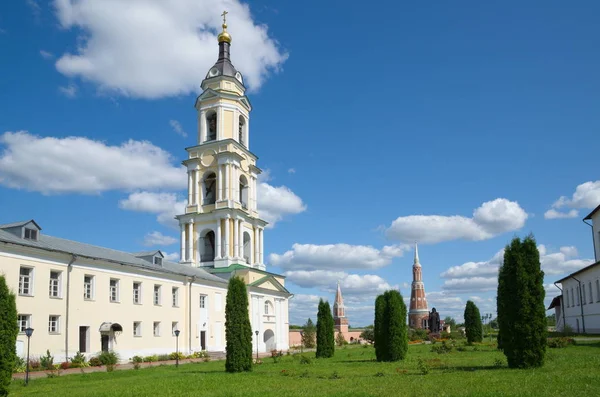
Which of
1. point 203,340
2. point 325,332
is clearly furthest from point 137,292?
point 325,332

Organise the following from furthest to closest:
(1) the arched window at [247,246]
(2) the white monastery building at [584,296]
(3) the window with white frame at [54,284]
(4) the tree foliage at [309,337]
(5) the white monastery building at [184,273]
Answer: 1. (4) the tree foliage at [309,337]
2. (1) the arched window at [247,246]
3. (2) the white monastery building at [584,296]
4. (3) the window with white frame at [54,284]
5. (5) the white monastery building at [184,273]

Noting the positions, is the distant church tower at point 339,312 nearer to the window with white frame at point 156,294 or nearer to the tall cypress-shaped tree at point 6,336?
the window with white frame at point 156,294

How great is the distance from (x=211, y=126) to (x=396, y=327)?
33513 millimetres

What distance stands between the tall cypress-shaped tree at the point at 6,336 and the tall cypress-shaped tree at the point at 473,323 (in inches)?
1368

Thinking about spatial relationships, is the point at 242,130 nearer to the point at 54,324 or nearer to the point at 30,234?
the point at 30,234

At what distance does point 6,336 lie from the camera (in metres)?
14.9

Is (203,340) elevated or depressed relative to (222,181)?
depressed

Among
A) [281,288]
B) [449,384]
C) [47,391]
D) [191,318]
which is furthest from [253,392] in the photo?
[281,288]

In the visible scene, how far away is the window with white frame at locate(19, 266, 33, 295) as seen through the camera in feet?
90.2

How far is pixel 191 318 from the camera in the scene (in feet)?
136

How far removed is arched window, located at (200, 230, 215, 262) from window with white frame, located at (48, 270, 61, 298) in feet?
74.8

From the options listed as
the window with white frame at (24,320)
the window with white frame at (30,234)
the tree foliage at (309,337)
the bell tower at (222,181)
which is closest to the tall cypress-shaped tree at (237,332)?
the window with white frame at (24,320)

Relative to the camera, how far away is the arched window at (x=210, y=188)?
52831 mm

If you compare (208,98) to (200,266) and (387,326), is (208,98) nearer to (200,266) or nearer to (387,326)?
(200,266)
